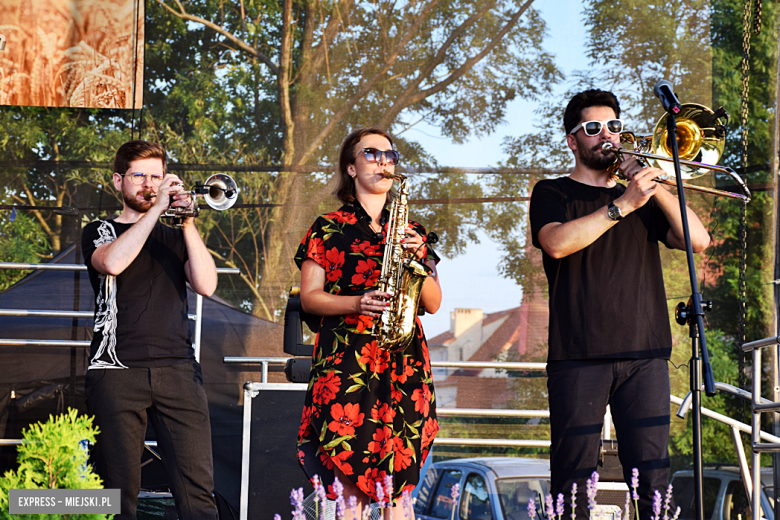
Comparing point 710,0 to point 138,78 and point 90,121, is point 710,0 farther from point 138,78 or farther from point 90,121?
A: point 90,121

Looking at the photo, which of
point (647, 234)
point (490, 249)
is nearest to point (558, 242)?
point (647, 234)

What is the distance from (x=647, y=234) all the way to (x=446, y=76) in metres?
2.60

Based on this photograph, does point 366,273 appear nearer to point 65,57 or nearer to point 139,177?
point 139,177

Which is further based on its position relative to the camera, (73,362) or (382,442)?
(73,362)

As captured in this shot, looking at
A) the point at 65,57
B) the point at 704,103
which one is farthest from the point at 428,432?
the point at 65,57

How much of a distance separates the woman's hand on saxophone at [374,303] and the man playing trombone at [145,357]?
0.90m

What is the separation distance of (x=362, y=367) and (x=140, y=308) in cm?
95

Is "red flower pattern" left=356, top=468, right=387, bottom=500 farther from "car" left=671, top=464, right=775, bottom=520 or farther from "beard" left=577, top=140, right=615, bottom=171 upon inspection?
"car" left=671, top=464, right=775, bottom=520

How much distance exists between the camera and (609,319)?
224cm

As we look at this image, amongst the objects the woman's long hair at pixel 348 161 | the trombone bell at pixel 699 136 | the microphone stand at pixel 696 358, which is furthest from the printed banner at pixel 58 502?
the trombone bell at pixel 699 136

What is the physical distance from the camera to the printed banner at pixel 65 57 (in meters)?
4.31

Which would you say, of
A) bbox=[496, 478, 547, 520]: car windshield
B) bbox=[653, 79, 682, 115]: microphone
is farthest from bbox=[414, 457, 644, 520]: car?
bbox=[653, 79, 682, 115]: microphone

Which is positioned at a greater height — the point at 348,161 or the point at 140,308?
the point at 348,161

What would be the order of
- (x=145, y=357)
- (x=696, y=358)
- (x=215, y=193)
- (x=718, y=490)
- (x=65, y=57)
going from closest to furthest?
(x=696, y=358), (x=145, y=357), (x=215, y=193), (x=718, y=490), (x=65, y=57)
